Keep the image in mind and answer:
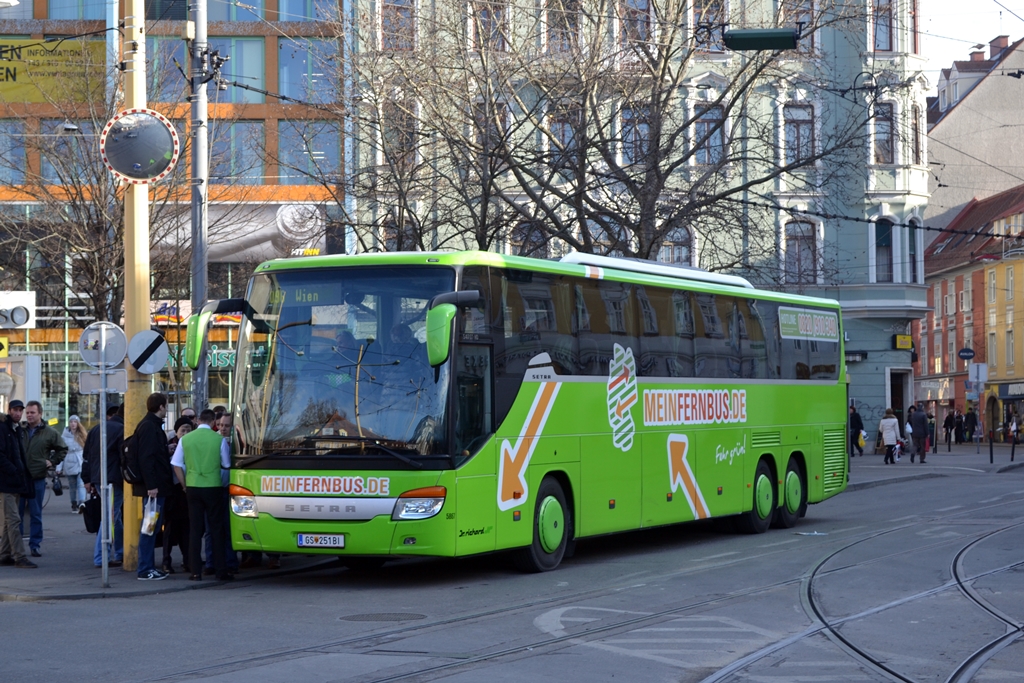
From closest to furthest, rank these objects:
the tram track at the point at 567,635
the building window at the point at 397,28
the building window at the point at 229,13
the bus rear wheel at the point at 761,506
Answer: the tram track at the point at 567,635
the bus rear wheel at the point at 761,506
the building window at the point at 397,28
the building window at the point at 229,13

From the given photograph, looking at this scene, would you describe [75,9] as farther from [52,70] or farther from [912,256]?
[912,256]

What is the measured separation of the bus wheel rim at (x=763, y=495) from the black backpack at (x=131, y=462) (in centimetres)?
861

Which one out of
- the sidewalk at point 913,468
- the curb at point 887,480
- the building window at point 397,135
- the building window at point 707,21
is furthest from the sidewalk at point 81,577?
the sidewalk at point 913,468

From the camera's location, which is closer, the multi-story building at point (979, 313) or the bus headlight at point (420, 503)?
the bus headlight at point (420, 503)

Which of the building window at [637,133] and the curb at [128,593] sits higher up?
the building window at [637,133]

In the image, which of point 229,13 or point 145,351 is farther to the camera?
point 229,13

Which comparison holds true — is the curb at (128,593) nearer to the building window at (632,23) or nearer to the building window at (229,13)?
the building window at (632,23)

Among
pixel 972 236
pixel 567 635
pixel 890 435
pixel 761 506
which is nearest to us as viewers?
pixel 567 635

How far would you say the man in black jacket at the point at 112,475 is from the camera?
50.4 feet

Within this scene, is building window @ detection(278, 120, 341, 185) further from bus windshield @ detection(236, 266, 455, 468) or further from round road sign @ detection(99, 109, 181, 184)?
bus windshield @ detection(236, 266, 455, 468)

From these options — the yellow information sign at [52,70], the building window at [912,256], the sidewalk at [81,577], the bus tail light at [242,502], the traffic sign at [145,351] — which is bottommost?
the sidewalk at [81,577]

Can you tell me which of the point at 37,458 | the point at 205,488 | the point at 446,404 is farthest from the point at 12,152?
the point at 446,404

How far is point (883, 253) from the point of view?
46.6 m

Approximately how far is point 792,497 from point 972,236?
60870 mm
